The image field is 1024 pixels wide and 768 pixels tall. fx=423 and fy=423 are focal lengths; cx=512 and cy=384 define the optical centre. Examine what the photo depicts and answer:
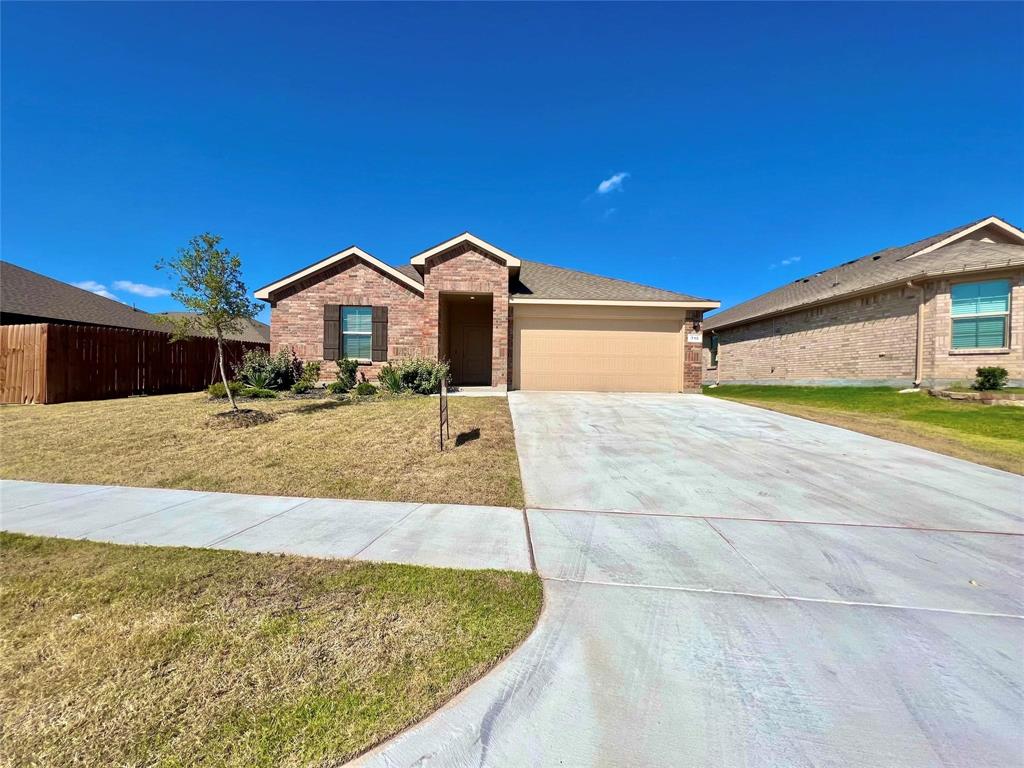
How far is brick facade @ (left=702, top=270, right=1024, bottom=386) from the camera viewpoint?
43.0ft

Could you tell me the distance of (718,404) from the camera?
1202 centimetres

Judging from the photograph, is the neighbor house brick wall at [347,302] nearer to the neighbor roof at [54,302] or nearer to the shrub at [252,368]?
the shrub at [252,368]

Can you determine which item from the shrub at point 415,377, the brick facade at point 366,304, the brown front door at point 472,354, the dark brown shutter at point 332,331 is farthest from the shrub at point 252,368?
the brown front door at point 472,354

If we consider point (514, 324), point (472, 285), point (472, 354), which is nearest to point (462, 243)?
point (472, 285)

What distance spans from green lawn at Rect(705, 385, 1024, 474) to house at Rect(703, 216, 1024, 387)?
5.06 feet

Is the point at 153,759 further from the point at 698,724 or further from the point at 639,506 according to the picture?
the point at 639,506

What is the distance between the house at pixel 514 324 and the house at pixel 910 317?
6.47m

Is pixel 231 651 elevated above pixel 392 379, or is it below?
below

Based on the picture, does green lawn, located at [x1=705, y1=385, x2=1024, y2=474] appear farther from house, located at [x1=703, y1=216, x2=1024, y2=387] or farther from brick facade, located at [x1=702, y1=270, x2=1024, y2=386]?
house, located at [x1=703, y1=216, x2=1024, y2=387]

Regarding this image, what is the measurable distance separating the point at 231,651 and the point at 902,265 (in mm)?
21292

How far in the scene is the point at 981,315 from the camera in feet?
43.0

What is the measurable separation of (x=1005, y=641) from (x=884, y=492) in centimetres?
312

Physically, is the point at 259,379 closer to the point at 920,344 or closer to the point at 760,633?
the point at 760,633

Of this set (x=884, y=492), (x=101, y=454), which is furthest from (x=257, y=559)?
(x=884, y=492)
